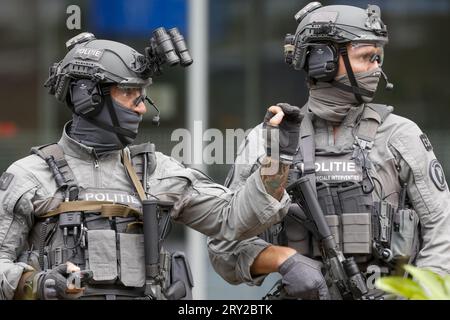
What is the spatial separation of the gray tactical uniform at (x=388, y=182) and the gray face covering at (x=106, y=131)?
0.58 metres

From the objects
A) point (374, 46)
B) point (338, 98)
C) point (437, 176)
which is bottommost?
point (437, 176)

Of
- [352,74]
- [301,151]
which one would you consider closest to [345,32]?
[352,74]

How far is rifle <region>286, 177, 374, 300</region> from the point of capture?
5.36 m

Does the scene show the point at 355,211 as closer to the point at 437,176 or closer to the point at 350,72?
the point at 437,176

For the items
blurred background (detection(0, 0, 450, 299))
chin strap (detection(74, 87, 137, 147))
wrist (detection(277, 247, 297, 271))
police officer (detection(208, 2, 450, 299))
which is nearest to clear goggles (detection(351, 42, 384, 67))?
police officer (detection(208, 2, 450, 299))

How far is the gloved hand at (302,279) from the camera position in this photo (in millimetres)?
5297

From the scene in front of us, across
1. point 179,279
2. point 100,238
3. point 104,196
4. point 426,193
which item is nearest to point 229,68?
point 426,193

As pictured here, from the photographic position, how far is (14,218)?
5.11 meters

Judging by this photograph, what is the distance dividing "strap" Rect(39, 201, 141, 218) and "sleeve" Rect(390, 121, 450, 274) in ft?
3.90

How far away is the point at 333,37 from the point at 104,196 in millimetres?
1220

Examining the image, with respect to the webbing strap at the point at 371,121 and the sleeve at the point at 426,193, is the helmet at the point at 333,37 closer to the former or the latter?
the webbing strap at the point at 371,121

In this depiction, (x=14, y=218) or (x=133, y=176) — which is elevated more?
(x=133, y=176)

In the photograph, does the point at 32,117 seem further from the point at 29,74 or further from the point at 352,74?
the point at 352,74

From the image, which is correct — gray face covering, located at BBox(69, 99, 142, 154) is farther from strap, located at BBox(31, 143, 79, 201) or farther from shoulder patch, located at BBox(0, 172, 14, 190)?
shoulder patch, located at BBox(0, 172, 14, 190)
